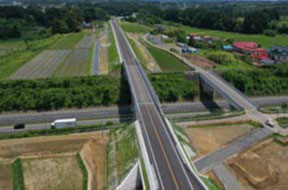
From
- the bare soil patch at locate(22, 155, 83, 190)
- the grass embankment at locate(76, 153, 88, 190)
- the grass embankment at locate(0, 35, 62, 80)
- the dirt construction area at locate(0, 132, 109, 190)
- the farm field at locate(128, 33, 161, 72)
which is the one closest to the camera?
the bare soil patch at locate(22, 155, 83, 190)

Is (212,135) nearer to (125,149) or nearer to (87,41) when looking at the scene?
(125,149)

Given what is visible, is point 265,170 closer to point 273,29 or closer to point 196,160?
point 196,160

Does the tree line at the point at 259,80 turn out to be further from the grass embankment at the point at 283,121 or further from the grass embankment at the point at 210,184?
the grass embankment at the point at 210,184

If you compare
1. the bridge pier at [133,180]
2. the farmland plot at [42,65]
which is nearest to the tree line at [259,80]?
the bridge pier at [133,180]

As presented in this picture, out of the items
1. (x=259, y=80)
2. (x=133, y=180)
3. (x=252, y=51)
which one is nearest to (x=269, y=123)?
(x=259, y=80)

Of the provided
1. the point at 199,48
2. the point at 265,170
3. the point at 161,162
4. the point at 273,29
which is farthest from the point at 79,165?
the point at 273,29

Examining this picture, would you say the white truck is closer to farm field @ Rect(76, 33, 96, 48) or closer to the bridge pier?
the bridge pier

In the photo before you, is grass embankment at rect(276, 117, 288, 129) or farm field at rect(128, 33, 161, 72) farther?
farm field at rect(128, 33, 161, 72)

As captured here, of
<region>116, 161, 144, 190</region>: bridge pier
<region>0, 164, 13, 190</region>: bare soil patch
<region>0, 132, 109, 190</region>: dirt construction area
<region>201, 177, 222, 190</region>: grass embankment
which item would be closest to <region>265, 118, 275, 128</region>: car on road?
<region>201, 177, 222, 190</region>: grass embankment
